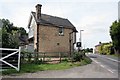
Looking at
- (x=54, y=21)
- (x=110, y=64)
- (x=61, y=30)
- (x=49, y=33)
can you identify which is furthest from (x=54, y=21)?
(x=110, y=64)

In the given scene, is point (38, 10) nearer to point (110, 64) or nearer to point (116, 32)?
point (110, 64)

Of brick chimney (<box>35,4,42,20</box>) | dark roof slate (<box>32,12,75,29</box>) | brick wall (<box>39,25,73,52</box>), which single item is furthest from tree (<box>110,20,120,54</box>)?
brick chimney (<box>35,4,42,20</box>)

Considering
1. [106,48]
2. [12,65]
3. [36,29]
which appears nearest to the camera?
[12,65]

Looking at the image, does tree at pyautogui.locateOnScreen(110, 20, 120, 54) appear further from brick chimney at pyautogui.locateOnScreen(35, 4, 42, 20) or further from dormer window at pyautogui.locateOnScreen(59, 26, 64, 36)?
brick chimney at pyautogui.locateOnScreen(35, 4, 42, 20)

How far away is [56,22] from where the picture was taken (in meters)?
43.4

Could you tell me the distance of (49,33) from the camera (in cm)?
4047

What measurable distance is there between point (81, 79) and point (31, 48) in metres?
29.4

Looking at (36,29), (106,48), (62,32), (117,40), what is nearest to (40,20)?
(36,29)

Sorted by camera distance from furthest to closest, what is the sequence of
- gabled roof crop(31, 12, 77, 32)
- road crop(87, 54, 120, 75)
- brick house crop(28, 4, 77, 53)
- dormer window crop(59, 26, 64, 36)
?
dormer window crop(59, 26, 64, 36)
gabled roof crop(31, 12, 77, 32)
brick house crop(28, 4, 77, 53)
road crop(87, 54, 120, 75)

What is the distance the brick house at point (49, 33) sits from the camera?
39.4 meters

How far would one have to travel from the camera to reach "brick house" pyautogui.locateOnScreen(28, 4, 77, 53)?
3940 centimetres

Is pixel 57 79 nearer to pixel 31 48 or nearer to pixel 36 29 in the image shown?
pixel 36 29

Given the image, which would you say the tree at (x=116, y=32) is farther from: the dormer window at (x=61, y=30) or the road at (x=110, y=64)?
the road at (x=110, y=64)

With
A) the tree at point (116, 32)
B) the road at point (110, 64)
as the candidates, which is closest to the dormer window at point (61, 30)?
the road at point (110, 64)
